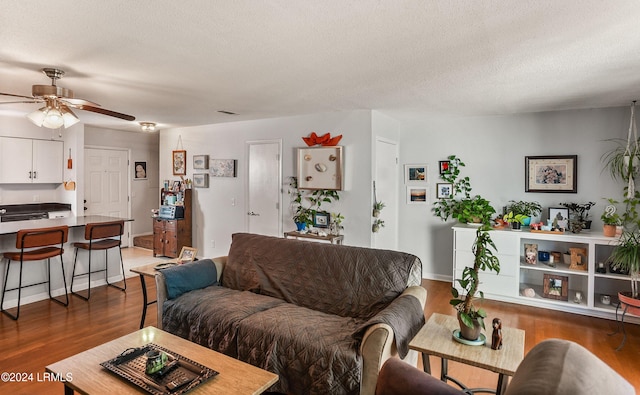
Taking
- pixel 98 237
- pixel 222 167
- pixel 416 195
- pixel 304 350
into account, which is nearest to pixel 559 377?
pixel 304 350

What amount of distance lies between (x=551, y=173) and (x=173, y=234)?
5804 millimetres

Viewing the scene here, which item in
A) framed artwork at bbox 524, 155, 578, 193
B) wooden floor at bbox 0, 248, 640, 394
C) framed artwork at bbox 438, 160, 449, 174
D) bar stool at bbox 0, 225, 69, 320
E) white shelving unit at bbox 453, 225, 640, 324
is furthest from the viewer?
framed artwork at bbox 438, 160, 449, 174

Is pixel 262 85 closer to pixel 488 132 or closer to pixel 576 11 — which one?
pixel 576 11

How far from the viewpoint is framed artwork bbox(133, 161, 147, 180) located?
722cm

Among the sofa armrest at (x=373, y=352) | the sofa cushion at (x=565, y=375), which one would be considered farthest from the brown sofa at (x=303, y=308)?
the sofa cushion at (x=565, y=375)

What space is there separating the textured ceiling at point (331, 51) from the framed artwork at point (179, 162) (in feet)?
7.54

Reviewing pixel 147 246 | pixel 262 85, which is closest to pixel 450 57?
pixel 262 85

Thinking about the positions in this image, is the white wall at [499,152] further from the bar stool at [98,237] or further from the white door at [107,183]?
the white door at [107,183]

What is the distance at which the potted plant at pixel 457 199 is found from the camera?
4723 mm

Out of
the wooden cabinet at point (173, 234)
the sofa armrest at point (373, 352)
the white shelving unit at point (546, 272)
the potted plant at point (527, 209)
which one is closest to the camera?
the sofa armrest at point (373, 352)

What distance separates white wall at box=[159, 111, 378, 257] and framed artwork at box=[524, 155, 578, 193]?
82.8 inches

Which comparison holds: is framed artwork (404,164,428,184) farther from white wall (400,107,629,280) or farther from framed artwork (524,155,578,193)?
framed artwork (524,155,578,193)

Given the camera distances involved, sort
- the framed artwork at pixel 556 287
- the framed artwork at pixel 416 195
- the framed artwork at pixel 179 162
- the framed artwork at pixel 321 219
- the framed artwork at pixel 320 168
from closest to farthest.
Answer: the framed artwork at pixel 556 287, the framed artwork at pixel 320 168, the framed artwork at pixel 321 219, the framed artwork at pixel 416 195, the framed artwork at pixel 179 162

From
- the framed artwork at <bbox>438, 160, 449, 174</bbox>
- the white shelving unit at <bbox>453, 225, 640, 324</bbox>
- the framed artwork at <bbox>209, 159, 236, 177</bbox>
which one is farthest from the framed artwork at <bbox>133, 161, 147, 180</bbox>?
the white shelving unit at <bbox>453, 225, 640, 324</bbox>
